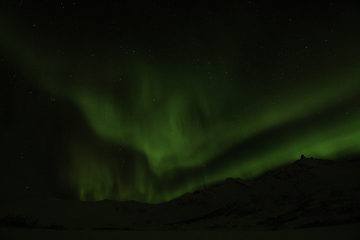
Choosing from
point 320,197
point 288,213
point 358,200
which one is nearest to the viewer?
point 358,200

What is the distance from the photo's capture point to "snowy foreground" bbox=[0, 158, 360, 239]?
1395 inches

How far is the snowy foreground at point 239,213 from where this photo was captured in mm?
35438

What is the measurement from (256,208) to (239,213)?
8.45 m

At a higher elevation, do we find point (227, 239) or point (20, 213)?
point (20, 213)

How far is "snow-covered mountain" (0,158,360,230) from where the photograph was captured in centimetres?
6341

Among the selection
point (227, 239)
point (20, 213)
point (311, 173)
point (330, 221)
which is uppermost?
point (20, 213)

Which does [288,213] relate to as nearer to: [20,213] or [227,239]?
[227,239]

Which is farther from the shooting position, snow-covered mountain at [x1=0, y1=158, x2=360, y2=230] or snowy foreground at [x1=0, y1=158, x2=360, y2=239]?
snow-covered mountain at [x1=0, y1=158, x2=360, y2=230]

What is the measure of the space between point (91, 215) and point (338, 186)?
475 feet

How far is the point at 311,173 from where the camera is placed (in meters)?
114

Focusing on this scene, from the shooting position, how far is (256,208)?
4008 inches

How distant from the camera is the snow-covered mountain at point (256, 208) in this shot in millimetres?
63406

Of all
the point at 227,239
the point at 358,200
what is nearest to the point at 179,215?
the point at 358,200

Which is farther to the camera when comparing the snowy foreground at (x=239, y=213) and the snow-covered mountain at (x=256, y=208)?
the snow-covered mountain at (x=256, y=208)
